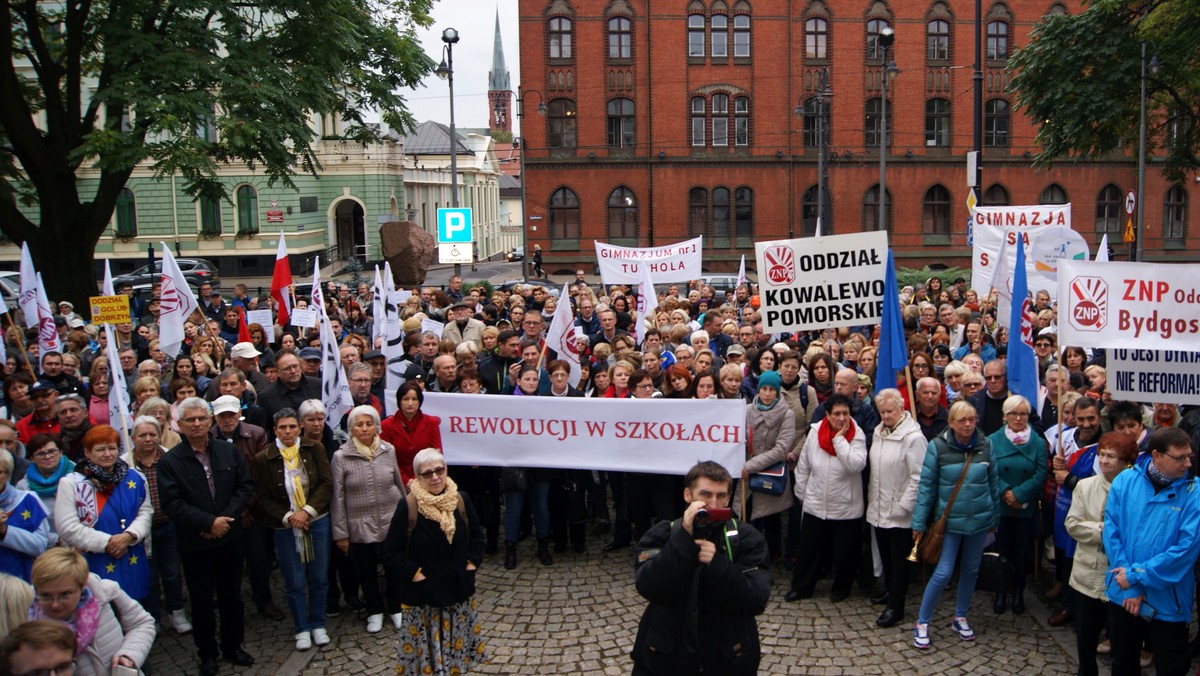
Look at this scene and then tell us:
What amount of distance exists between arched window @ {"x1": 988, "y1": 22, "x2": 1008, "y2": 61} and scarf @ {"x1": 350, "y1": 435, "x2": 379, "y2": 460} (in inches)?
1793

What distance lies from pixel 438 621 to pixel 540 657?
1.41 m

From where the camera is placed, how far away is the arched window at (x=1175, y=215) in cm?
4712

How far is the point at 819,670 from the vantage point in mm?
6578

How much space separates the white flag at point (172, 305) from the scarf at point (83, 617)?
7591 millimetres

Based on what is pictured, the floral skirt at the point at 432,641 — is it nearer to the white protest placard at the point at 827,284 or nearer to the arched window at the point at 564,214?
the white protest placard at the point at 827,284

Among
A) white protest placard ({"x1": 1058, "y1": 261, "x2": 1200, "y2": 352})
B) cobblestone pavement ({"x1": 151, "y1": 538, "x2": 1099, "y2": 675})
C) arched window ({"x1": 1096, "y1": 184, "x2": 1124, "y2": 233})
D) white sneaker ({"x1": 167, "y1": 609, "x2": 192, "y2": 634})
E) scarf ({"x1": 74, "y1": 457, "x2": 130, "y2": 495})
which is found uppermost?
arched window ({"x1": 1096, "y1": 184, "x2": 1124, "y2": 233})

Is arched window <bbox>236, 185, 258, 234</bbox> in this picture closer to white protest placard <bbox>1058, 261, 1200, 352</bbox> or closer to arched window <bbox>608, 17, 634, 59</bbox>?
arched window <bbox>608, 17, 634, 59</bbox>

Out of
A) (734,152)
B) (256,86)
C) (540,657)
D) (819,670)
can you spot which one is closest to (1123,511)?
(819,670)

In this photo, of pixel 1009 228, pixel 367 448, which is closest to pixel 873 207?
pixel 1009 228

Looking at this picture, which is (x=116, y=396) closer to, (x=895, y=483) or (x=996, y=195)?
(x=895, y=483)

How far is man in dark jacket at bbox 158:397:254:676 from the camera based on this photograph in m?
6.55

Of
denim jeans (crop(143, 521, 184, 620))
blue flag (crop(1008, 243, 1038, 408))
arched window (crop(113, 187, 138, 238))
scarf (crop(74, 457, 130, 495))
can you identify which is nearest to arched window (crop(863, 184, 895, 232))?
arched window (crop(113, 187, 138, 238))

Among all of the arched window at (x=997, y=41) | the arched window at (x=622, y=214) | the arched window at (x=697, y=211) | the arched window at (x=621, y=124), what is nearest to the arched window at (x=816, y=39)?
the arched window at (x=997, y=41)

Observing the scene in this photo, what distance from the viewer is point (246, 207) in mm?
46281
